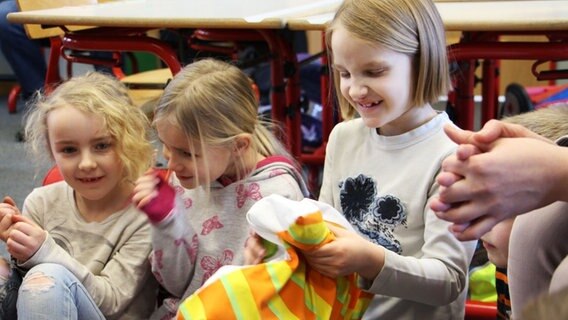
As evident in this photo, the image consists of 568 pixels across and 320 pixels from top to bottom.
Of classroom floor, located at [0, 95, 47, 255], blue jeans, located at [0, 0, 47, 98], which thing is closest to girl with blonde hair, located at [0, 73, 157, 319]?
classroom floor, located at [0, 95, 47, 255]

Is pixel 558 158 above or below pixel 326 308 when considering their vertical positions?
above

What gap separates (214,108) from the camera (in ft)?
4.24

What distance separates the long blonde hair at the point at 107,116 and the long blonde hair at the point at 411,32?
0.45m

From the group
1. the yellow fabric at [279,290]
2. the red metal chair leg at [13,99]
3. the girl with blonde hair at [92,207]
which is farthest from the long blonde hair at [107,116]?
the red metal chair leg at [13,99]

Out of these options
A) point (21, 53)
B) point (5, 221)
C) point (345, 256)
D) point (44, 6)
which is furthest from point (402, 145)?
point (21, 53)

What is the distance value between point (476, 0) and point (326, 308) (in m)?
1.83

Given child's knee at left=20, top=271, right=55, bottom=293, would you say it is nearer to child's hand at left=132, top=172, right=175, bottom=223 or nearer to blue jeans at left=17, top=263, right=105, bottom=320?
blue jeans at left=17, top=263, right=105, bottom=320

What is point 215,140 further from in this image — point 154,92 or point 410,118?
point 154,92

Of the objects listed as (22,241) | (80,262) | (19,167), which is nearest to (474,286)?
(80,262)

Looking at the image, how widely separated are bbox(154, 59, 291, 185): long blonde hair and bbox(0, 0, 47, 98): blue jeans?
3.07 m

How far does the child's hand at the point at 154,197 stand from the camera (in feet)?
4.00

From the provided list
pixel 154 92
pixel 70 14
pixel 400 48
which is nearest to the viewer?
pixel 400 48

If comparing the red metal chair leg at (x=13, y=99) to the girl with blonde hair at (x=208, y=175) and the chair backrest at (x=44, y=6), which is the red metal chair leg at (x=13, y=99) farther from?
the girl with blonde hair at (x=208, y=175)

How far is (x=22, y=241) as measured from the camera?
1282 mm
